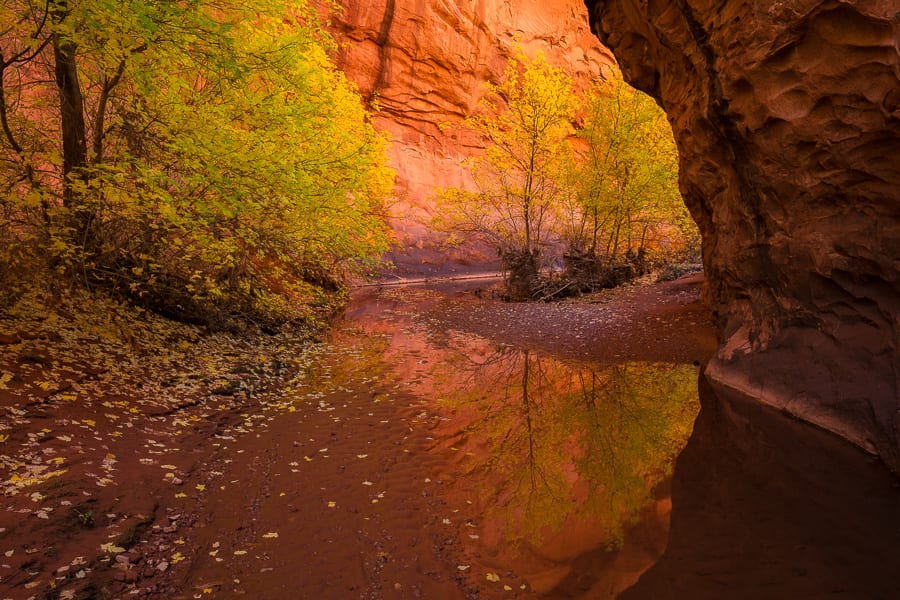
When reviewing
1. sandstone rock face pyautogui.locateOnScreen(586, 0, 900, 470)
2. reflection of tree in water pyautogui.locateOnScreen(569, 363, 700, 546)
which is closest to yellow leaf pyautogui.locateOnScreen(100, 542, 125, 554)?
reflection of tree in water pyautogui.locateOnScreen(569, 363, 700, 546)

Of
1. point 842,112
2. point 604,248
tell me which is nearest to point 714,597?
point 842,112

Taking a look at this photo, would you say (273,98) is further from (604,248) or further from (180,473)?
(604,248)

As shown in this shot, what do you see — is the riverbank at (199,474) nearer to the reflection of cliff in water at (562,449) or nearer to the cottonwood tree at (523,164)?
the reflection of cliff in water at (562,449)

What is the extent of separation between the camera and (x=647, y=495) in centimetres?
505

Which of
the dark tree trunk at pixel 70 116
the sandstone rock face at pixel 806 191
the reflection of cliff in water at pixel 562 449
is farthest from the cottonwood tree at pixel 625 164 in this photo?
the dark tree trunk at pixel 70 116

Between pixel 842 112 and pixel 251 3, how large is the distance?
29.7ft

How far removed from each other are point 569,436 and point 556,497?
1740mm

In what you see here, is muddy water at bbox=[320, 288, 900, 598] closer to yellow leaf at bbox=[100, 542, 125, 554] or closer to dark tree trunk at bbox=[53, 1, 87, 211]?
yellow leaf at bbox=[100, 542, 125, 554]

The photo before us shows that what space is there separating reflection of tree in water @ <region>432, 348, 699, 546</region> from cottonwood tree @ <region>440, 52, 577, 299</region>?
12326 mm

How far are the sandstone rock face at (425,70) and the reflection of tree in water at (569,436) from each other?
29.1 m

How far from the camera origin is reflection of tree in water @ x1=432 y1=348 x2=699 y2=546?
16.2 ft

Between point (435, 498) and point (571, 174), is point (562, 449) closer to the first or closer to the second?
point (435, 498)

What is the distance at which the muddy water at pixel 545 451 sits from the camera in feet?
13.7

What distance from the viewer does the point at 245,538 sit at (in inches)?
170
